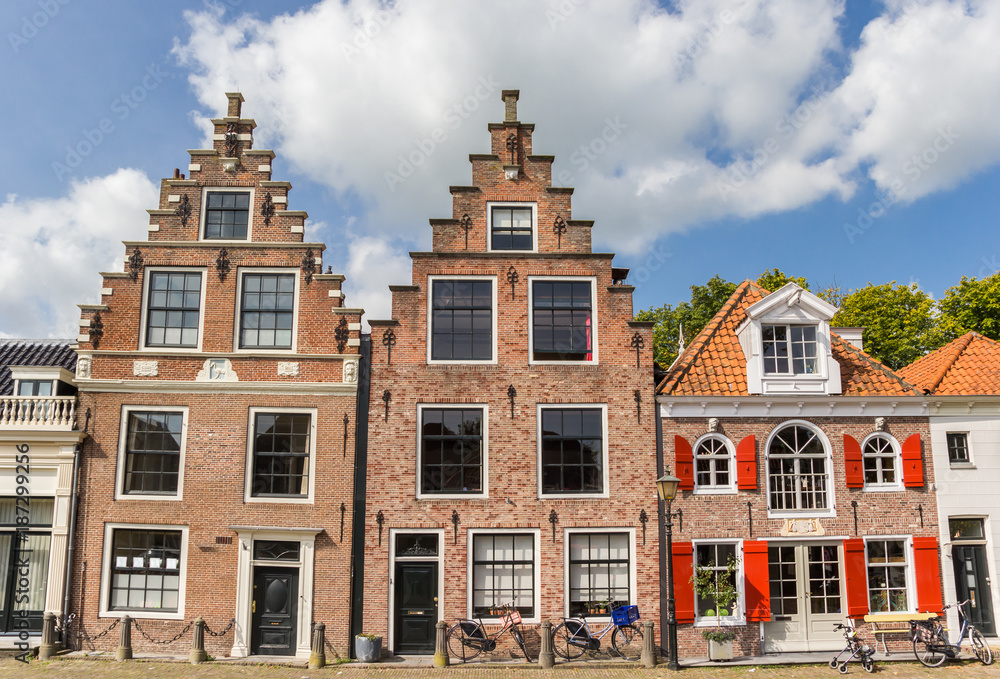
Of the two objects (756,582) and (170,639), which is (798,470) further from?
(170,639)

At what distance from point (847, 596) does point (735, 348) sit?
6158 mm

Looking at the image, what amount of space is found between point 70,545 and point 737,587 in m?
15.1

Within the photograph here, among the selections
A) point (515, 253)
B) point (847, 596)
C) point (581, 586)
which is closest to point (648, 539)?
point (581, 586)

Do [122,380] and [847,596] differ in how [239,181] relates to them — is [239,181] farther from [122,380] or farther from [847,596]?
[847,596]

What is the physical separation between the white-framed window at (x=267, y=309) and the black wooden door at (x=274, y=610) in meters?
5.15

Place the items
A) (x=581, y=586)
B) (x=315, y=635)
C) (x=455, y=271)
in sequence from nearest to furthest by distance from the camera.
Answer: (x=315, y=635) < (x=581, y=586) < (x=455, y=271)

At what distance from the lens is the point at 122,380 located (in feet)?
50.8

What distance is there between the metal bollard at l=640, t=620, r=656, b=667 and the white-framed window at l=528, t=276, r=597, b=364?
5956 mm

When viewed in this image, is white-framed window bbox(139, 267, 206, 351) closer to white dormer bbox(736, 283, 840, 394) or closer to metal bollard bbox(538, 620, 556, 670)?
metal bollard bbox(538, 620, 556, 670)

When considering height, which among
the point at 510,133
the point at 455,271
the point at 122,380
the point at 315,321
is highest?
the point at 510,133

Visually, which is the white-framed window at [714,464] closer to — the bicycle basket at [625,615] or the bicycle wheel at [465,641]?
the bicycle basket at [625,615]

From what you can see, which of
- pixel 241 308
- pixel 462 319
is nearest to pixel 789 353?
pixel 462 319

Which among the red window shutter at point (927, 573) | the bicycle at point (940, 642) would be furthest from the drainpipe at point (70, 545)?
the red window shutter at point (927, 573)

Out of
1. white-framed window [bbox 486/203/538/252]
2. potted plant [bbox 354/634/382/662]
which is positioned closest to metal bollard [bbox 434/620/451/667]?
potted plant [bbox 354/634/382/662]
